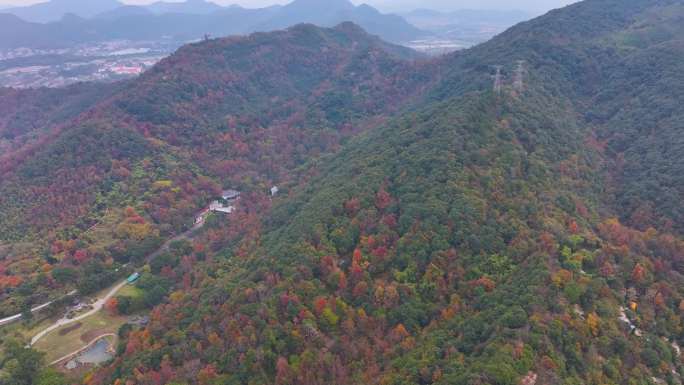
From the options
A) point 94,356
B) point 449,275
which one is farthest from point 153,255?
point 449,275

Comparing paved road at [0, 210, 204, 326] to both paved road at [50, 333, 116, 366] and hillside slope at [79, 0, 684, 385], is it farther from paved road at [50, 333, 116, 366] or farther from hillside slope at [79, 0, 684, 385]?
paved road at [50, 333, 116, 366]

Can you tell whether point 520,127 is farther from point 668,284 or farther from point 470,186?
point 668,284

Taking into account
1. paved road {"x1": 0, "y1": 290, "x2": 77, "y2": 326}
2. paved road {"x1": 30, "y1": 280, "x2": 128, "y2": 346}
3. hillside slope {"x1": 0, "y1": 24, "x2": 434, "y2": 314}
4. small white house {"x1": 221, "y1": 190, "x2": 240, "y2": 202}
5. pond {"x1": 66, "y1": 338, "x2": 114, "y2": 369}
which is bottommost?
pond {"x1": 66, "y1": 338, "x2": 114, "y2": 369}

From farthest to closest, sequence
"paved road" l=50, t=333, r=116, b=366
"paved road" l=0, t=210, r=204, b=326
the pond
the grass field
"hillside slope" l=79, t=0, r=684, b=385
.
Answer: "paved road" l=0, t=210, r=204, b=326 → the grass field → "paved road" l=50, t=333, r=116, b=366 → the pond → "hillside slope" l=79, t=0, r=684, b=385

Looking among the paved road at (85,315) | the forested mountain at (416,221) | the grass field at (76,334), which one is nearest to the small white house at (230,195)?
the forested mountain at (416,221)

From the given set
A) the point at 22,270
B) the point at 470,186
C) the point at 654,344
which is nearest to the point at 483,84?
the point at 470,186

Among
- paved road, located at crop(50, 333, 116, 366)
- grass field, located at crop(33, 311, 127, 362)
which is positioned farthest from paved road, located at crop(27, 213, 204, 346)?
paved road, located at crop(50, 333, 116, 366)

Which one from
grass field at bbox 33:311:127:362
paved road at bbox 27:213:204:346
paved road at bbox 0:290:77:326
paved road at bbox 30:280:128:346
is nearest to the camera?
grass field at bbox 33:311:127:362
